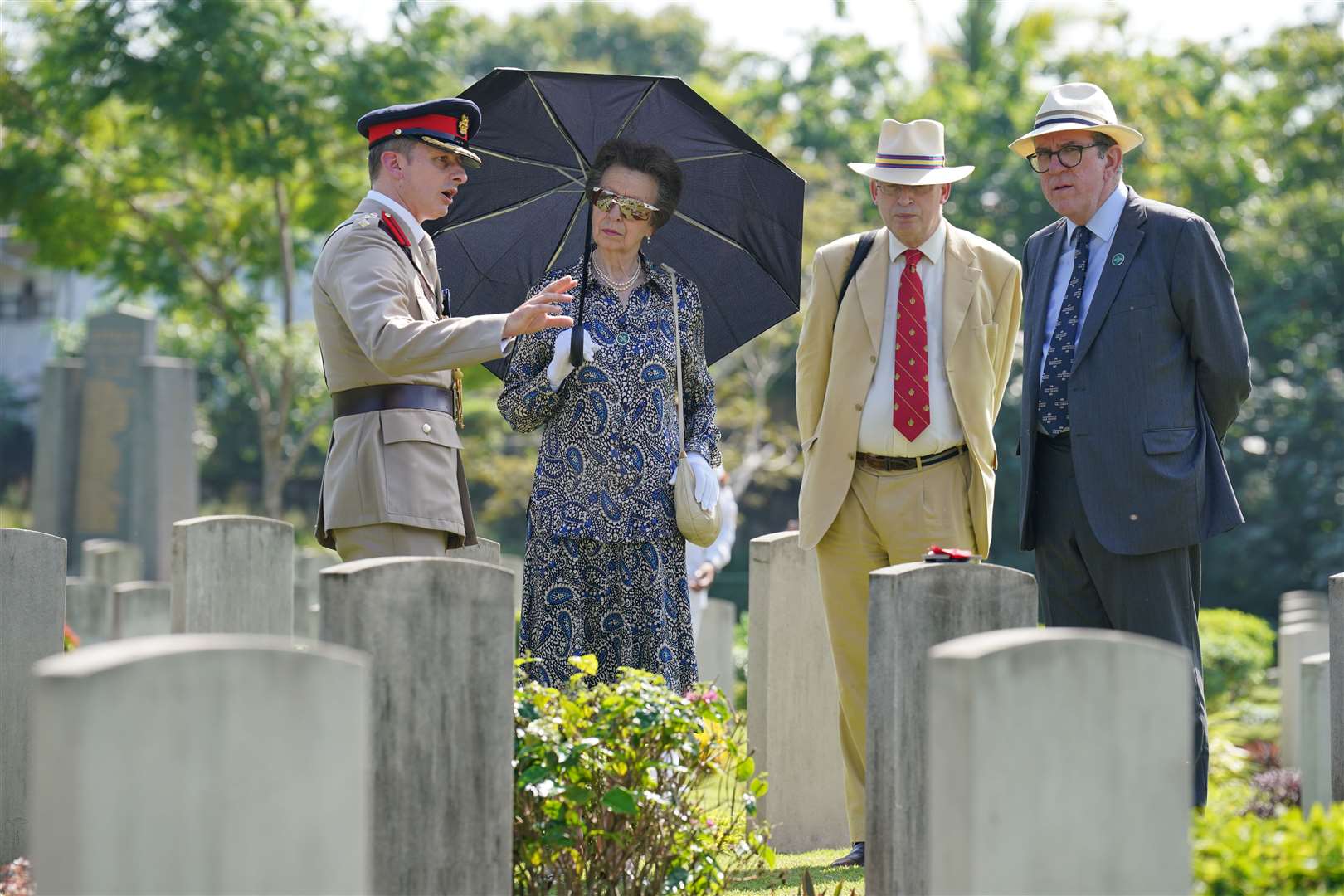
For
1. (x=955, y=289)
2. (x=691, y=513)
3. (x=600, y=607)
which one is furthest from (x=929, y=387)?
(x=600, y=607)

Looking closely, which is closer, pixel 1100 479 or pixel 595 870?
pixel 595 870

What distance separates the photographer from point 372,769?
3662 millimetres

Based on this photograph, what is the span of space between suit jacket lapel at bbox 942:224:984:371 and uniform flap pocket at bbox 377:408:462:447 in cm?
171

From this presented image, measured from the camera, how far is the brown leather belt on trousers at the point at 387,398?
16.0ft

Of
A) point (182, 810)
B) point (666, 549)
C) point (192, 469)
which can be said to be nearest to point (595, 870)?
point (666, 549)

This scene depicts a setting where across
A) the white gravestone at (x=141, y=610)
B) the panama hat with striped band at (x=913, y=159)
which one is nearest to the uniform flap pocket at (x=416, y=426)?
the panama hat with striped band at (x=913, y=159)

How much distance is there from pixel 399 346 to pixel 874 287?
1.81 meters

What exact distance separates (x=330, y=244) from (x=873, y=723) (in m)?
2.13

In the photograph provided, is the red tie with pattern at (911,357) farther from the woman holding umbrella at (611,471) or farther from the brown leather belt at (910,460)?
the woman holding umbrella at (611,471)

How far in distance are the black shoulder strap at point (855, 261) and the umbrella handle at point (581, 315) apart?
0.88 meters

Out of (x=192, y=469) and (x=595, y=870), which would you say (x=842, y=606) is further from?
(x=192, y=469)

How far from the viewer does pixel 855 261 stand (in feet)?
18.7

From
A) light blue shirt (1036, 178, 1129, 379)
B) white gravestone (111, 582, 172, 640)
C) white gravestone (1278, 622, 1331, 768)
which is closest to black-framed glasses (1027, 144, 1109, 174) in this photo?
light blue shirt (1036, 178, 1129, 379)

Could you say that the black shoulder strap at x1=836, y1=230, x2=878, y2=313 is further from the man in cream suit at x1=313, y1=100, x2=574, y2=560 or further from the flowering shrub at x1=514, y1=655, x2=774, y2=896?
the flowering shrub at x1=514, y1=655, x2=774, y2=896
